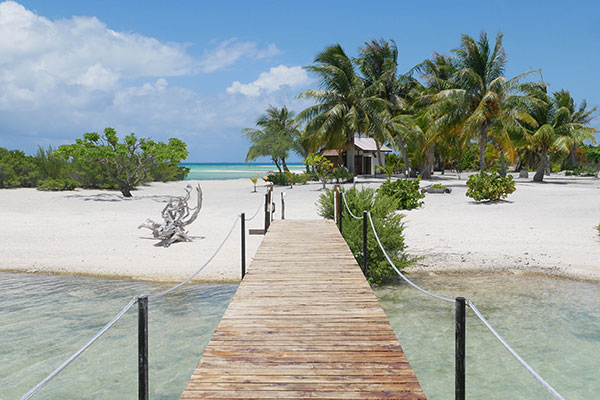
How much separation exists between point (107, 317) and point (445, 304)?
21.1ft

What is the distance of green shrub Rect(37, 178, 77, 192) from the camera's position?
101 ft

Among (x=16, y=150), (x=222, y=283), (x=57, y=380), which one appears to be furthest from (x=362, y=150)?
(x=57, y=380)

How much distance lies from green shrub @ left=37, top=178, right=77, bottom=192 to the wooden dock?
28.6 m

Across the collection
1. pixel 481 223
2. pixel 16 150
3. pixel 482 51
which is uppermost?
pixel 482 51

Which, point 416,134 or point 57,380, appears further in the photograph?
point 416,134

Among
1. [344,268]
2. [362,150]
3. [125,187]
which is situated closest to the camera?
[344,268]

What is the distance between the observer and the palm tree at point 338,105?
34.9 m

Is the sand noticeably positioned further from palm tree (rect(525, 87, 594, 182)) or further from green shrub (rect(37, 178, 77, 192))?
palm tree (rect(525, 87, 594, 182))

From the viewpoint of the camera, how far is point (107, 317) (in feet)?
27.1

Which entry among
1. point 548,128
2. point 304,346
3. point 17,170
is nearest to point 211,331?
point 304,346

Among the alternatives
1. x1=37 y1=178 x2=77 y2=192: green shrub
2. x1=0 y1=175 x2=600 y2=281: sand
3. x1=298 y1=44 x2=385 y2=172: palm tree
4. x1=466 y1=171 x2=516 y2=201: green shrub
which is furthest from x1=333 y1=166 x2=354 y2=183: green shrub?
x1=37 y1=178 x2=77 y2=192: green shrub

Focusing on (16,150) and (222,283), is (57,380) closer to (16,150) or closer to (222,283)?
(222,283)

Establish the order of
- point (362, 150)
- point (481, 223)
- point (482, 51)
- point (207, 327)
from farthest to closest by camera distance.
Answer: point (362, 150)
point (482, 51)
point (481, 223)
point (207, 327)

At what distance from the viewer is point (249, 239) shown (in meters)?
14.3
